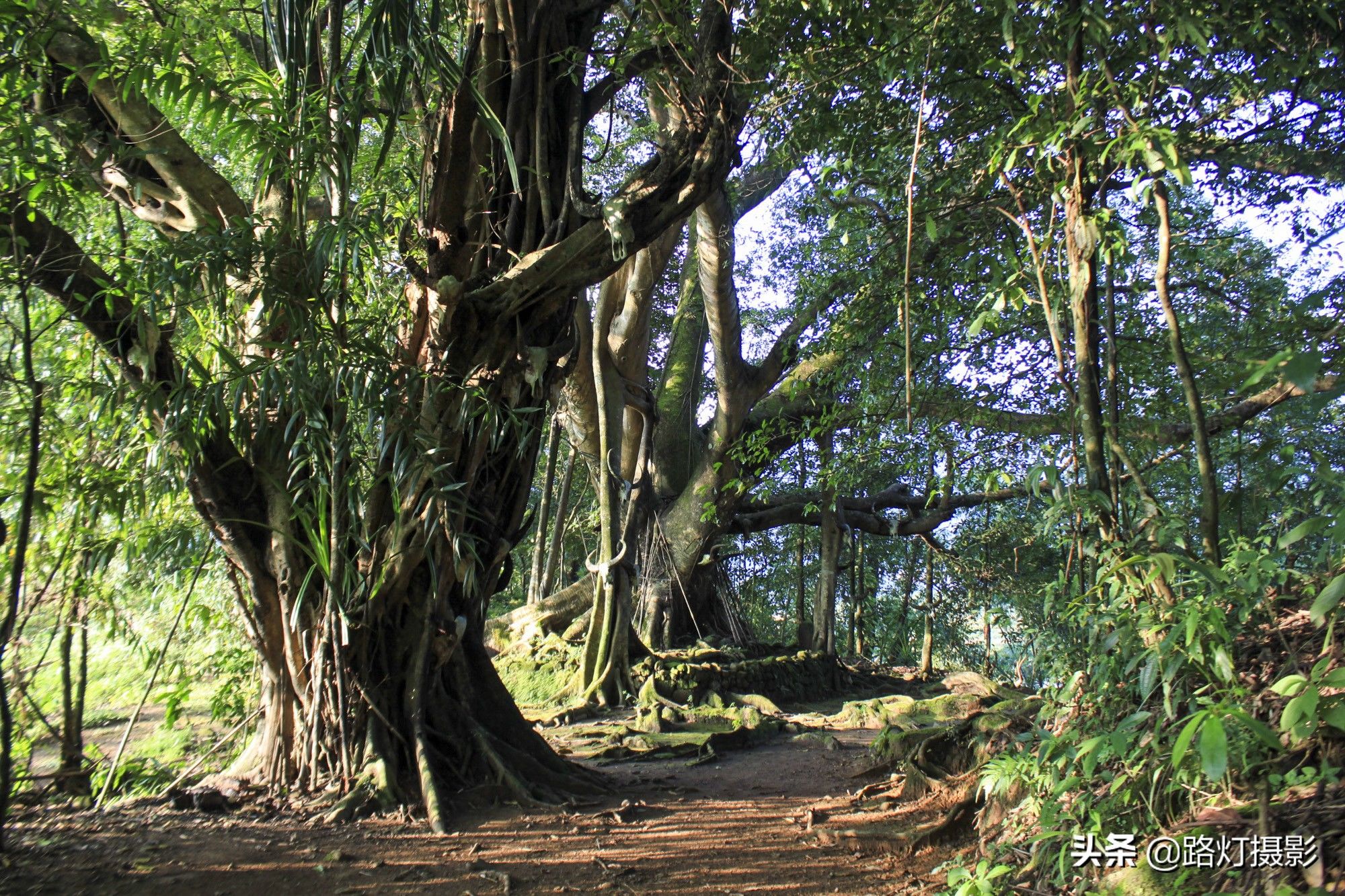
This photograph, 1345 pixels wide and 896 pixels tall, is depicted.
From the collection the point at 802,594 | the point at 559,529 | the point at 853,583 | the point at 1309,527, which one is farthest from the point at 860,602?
the point at 1309,527

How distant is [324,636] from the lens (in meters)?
3.91

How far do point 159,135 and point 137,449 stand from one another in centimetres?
153

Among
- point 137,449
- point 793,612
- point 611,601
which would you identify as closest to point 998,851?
point 137,449

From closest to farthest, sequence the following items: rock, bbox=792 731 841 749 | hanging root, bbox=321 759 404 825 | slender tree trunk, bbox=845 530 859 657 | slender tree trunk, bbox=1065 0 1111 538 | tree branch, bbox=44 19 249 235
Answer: slender tree trunk, bbox=1065 0 1111 538 < hanging root, bbox=321 759 404 825 < tree branch, bbox=44 19 249 235 < rock, bbox=792 731 841 749 < slender tree trunk, bbox=845 530 859 657

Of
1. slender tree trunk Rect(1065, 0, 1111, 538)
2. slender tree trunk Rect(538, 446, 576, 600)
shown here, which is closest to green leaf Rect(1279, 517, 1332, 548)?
slender tree trunk Rect(1065, 0, 1111, 538)

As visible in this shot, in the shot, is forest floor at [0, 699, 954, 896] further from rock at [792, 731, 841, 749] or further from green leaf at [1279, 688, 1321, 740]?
rock at [792, 731, 841, 749]

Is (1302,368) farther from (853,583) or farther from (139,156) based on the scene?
(853,583)

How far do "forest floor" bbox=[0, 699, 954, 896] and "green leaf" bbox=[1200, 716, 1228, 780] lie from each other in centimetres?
195

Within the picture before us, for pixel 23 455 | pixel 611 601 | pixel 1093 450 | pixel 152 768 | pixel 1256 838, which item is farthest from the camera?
pixel 611 601

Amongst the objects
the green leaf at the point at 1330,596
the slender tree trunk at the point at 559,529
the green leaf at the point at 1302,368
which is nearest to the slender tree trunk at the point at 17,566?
the green leaf at the point at 1302,368

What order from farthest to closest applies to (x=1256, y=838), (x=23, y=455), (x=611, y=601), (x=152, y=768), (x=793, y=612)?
(x=793, y=612) < (x=611, y=601) < (x=152, y=768) < (x=23, y=455) < (x=1256, y=838)

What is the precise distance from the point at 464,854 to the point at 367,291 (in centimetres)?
257

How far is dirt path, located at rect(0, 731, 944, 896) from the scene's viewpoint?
3.01 metres

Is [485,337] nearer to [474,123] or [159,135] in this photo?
[474,123]
